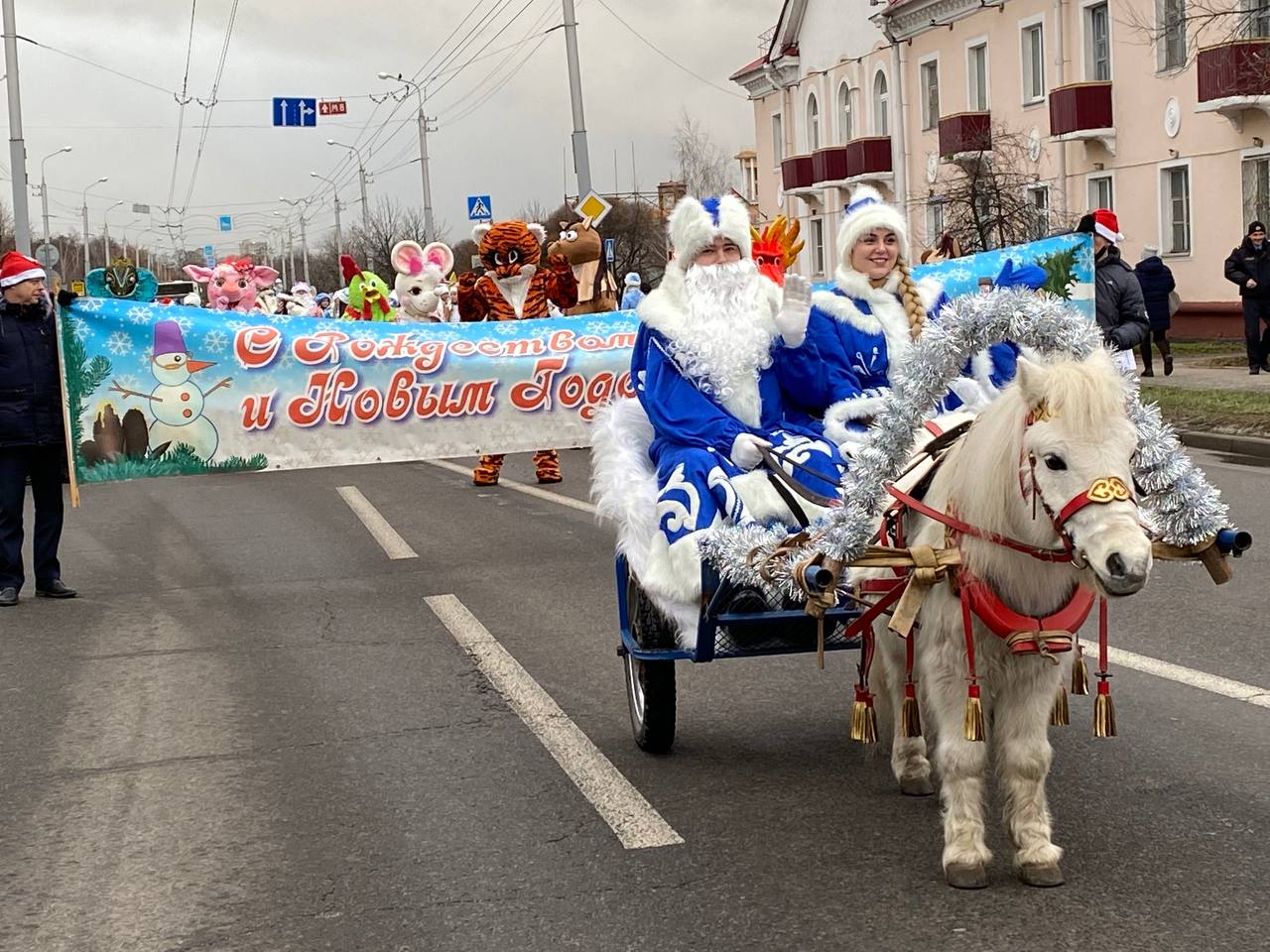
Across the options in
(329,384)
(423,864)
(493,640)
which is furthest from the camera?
(329,384)

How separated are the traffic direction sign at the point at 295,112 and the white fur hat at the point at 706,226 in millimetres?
42113

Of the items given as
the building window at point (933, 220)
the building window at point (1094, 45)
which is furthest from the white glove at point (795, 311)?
the building window at point (933, 220)

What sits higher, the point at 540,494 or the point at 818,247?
the point at 818,247

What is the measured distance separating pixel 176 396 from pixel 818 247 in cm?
4218

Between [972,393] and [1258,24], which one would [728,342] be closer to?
[972,393]

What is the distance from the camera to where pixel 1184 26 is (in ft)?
99.9

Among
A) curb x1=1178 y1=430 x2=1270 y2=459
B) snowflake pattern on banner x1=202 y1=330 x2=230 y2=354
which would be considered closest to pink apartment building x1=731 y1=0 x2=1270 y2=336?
curb x1=1178 y1=430 x2=1270 y2=459

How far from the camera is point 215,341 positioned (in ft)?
37.6

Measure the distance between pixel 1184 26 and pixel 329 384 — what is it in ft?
76.4

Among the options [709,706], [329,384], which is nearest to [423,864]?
[709,706]

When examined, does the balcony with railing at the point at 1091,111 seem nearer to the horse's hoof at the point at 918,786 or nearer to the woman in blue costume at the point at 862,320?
the woman in blue costume at the point at 862,320

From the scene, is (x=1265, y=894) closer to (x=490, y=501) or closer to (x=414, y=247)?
(x=490, y=501)

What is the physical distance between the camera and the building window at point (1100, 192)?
1363 inches

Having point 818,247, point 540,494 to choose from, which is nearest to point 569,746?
point 540,494
